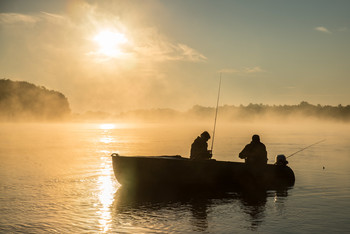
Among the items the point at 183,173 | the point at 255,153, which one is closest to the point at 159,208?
A: the point at 183,173

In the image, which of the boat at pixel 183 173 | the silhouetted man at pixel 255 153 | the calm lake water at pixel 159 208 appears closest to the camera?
the calm lake water at pixel 159 208

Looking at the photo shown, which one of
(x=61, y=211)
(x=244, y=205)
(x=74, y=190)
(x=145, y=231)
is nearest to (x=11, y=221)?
(x=61, y=211)

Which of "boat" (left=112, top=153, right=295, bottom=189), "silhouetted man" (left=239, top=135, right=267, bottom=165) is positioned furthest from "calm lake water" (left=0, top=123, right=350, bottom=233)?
"silhouetted man" (left=239, top=135, right=267, bottom=165)

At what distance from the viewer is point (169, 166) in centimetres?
1614

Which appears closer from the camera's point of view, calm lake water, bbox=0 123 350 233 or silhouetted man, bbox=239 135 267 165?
calm lake water, bbox=0 123 350 233

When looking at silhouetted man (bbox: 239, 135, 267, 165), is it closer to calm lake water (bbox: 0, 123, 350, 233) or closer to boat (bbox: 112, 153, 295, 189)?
boat (bbox: 112, 153, 295, 189)

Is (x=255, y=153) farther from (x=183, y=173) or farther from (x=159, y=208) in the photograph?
(x=159, y=208)

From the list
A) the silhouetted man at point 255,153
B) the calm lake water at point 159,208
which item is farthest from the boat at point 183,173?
the calm lake water at point 159,208

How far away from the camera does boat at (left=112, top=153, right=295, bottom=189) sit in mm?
16172

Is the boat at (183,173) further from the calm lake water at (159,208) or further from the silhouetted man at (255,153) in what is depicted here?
the calm lake water at (159,208)

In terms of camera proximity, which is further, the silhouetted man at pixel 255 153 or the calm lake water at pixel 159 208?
the silhouetted man at pixel 255 153

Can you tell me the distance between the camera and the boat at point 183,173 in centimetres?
1617

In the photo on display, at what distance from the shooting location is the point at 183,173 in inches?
640

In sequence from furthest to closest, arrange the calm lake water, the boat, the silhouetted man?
the silhouetted man → the boat → the calm lake water
